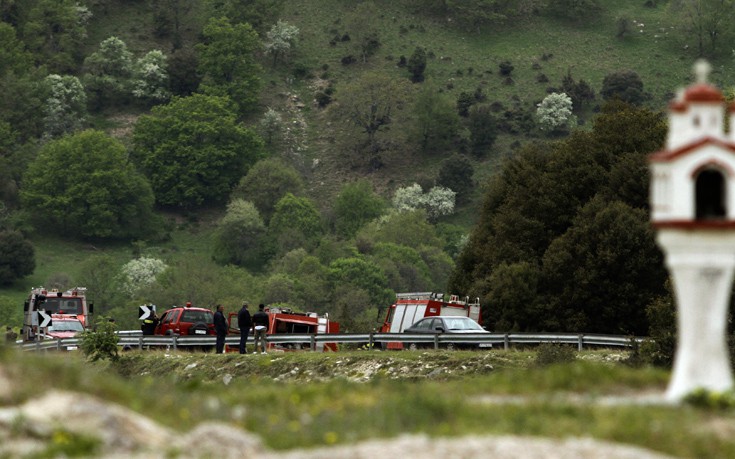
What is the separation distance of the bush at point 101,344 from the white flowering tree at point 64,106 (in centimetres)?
12552

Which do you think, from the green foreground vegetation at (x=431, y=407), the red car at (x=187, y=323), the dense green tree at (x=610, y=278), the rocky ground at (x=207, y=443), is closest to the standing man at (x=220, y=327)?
the red car at (x=187, y=323)

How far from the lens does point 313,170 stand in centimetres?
17562

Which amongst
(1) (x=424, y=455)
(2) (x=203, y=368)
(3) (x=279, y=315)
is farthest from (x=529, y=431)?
(3) (x=279, y=315)

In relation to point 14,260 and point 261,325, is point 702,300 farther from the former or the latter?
point 14,260

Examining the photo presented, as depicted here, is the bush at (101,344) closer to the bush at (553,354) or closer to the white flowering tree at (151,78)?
the bush at (553,354)

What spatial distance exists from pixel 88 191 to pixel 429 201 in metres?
28.9

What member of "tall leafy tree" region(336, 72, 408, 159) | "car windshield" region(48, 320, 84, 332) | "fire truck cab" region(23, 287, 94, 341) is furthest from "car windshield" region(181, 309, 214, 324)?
"tall leafy tree" region(336, 72, 408, 159)

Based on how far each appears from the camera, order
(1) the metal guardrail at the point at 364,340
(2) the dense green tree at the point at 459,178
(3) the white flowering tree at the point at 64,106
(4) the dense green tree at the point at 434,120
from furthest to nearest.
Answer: (3) the white flowering tree at the point at 64,106, (4) the dense green tree at the point at 434,120, (2) the dense green tree at the point at 459,178, (1) the metal guardrail at the point at 364,340

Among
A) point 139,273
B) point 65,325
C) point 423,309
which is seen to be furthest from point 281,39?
point 423,309

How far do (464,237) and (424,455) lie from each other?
13357 centimetres

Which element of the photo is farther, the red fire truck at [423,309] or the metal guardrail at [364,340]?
the red fire truck at [423,309]

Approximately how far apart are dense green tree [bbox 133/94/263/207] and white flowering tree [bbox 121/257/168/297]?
29796 mm

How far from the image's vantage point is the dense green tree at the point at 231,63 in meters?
186

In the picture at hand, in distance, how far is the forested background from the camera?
453ft
